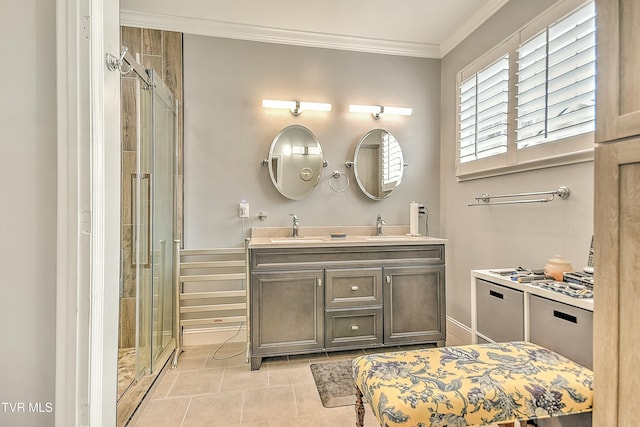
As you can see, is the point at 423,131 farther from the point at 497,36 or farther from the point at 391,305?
the point at 391,305

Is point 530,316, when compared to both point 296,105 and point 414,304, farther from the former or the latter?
point 296,105

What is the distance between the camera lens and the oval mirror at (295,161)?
270 cm

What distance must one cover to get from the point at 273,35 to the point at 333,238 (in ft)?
6.03

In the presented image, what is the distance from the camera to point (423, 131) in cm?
298

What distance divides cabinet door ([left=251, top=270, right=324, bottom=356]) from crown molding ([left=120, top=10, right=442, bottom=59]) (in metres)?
2.03

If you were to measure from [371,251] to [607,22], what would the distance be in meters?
1.73

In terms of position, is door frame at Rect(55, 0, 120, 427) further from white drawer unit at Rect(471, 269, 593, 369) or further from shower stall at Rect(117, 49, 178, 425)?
white drawer unit at Rect(471, 269, 593, 369)

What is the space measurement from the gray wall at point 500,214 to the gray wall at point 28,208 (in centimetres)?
239

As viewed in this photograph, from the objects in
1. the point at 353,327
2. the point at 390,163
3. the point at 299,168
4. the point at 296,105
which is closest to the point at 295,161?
the point at 299,168

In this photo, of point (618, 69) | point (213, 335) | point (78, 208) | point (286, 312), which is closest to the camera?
point (618, 69)

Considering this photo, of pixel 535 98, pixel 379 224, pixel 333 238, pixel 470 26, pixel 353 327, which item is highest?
pixel 470 26

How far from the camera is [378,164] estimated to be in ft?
9.46

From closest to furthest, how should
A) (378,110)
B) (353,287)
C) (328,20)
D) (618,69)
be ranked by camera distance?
(618,69)
(353,287)
(328,20)
(378,110)

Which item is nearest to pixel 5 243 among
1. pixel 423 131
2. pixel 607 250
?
pixel 607 250
